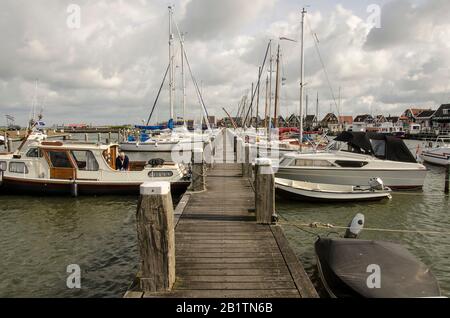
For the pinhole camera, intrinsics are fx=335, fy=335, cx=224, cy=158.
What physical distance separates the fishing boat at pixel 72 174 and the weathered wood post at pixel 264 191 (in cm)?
844

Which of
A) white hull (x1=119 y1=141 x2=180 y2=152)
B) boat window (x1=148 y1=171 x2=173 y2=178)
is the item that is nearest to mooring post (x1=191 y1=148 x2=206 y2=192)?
boat window (x1=148 y1=171 x2=173 y2=178)

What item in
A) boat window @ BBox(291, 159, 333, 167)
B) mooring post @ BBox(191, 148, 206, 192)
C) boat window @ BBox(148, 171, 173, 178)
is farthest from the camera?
boat window @ BBox(291, 159, 333, 167)

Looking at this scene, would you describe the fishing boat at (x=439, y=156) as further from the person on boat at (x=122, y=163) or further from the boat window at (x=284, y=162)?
the person on boat at (x=122, y=163)

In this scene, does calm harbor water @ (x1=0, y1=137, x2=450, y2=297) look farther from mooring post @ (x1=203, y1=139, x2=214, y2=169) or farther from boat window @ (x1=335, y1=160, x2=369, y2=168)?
mooring post @ (x1=203, y1=139, x2=214, y2=169)

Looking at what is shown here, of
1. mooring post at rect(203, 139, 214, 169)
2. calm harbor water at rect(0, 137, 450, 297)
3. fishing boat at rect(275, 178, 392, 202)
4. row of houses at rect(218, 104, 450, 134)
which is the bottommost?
calm harbor water at rect(0, 137, 450, 297)

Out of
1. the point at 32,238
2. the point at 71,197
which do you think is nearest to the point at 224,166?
the point at 71,197

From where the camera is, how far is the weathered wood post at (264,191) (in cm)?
770

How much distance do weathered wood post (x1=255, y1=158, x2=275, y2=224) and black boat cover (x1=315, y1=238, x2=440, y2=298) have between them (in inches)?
71.8

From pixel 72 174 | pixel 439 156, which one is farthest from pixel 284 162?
pixel 439 156

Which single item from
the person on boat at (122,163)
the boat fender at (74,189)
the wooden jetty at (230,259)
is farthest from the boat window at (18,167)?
the wooden jetty at (230,259)

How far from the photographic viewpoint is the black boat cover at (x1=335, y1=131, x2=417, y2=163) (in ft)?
58.9

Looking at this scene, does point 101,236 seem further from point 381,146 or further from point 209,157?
point 381,146

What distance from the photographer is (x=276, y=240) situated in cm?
693
